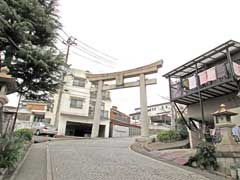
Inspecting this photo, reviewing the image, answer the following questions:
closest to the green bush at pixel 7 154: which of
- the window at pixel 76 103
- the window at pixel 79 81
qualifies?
the window at pixel 76 103

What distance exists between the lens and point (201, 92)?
1245cm

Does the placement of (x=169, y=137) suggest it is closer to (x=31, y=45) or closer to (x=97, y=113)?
(x=97, y=113)

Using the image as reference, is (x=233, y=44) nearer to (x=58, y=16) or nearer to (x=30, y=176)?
(x=58, y=16)

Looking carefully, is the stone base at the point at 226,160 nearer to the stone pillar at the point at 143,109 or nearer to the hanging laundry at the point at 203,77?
the hanging laundry at the point at 203,77

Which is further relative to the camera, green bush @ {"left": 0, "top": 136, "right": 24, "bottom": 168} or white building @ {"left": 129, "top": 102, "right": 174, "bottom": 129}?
white building @ {"left": 129, "top": 102, "right": 174, "bottom": 129}

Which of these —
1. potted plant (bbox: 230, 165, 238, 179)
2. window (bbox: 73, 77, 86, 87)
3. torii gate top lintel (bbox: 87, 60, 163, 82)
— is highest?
window (bbox: 73, 77, 86, 87)

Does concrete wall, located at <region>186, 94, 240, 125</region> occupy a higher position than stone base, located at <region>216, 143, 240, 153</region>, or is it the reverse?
concrete wall, located at <region>186, 94, 240, 125</region>

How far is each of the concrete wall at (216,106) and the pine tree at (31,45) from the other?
30.0 ft

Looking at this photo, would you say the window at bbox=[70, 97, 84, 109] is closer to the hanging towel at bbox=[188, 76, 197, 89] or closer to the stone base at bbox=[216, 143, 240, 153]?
the hanging towel at bbox=[188, 76, 197, 89]

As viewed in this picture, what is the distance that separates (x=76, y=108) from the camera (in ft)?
103

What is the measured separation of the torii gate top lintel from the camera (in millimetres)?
21206

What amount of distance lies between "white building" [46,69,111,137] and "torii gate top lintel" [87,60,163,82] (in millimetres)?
6151

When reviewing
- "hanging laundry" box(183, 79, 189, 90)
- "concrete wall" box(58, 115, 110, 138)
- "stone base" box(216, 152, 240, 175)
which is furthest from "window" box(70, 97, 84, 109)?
"stone base" box(216, 152, 240, 175)

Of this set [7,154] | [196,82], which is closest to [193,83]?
[196,82]
